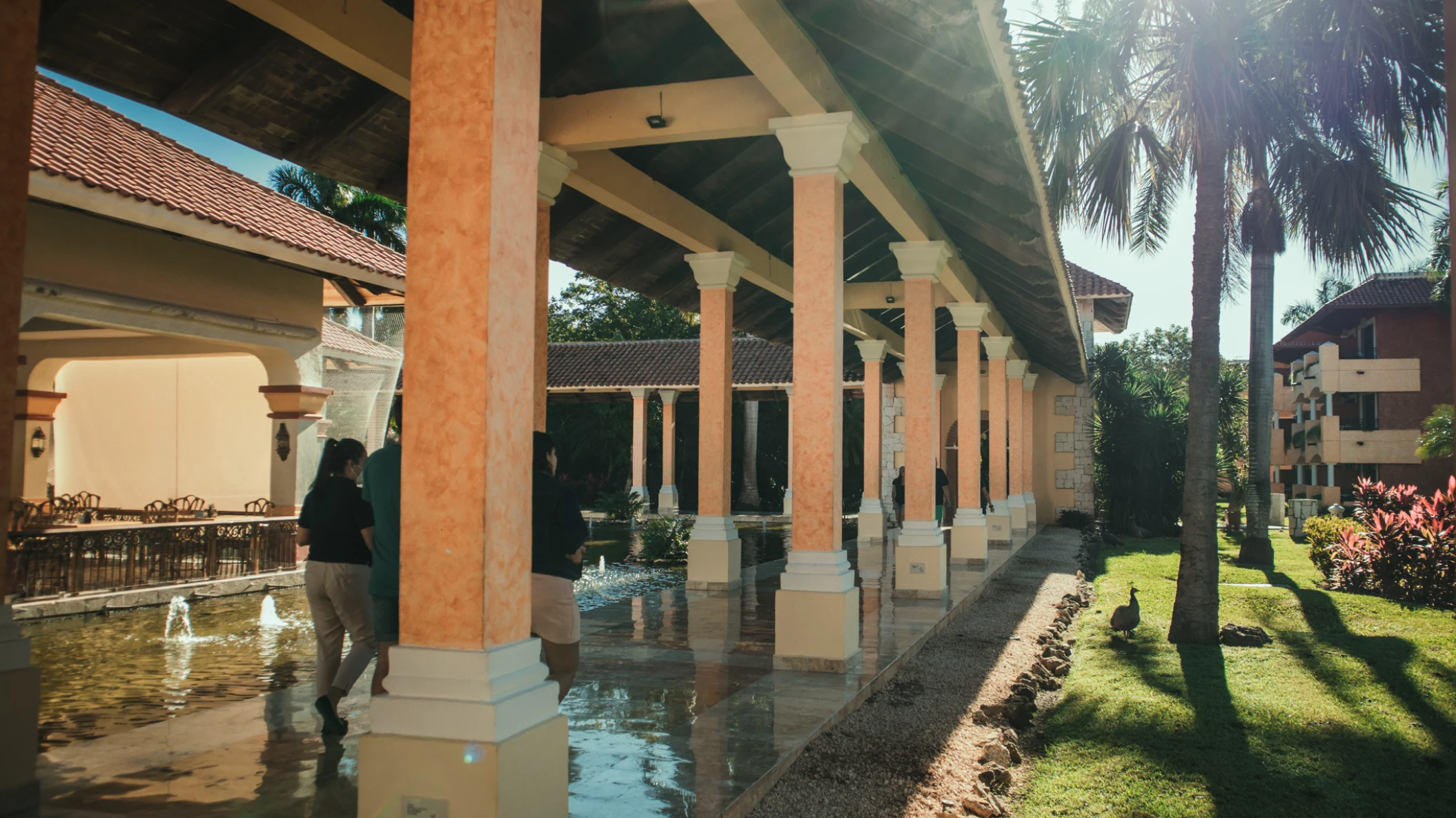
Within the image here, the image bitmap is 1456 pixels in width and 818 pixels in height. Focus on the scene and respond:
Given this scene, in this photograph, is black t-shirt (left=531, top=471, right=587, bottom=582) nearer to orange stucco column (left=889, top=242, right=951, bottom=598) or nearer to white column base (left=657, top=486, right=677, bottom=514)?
orange stucco column (left=889, top=242, right=951, bottom=598)

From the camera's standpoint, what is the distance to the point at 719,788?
4.26 meters

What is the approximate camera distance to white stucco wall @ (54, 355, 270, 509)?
1695 cm

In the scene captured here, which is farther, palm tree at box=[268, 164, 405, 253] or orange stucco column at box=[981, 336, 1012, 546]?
palm tree at box=[268, 164, 405, 253]

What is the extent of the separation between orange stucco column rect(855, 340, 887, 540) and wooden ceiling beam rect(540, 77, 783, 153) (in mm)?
10746

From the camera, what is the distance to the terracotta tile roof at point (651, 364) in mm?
27734

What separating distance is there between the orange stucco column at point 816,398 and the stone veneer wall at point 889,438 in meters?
17.4

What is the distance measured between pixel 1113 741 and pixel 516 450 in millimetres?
4293

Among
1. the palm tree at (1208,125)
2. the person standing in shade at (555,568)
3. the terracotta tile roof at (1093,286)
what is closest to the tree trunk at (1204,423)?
the palm tree at (1208,125)

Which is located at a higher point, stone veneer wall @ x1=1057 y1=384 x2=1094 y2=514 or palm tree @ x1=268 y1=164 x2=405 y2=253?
palm tree @ x1=268 y1=164 x2=405 y2=253

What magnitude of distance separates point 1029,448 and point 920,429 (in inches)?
486

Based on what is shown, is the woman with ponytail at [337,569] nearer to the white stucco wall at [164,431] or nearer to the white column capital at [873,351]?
the white stucco wall at [164,431]

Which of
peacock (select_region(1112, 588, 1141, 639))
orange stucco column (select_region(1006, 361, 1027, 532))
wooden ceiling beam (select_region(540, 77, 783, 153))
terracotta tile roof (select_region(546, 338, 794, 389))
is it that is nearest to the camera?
wooden ceiling beam (select_region(540, 77, 783, 153))

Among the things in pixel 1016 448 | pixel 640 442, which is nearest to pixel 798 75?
pixel 1016 448

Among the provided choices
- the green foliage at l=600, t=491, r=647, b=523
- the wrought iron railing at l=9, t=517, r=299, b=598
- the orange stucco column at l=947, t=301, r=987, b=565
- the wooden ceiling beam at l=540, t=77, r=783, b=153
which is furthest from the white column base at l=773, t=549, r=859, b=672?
the green foliage at l=600, t=491, r=647, b=523
